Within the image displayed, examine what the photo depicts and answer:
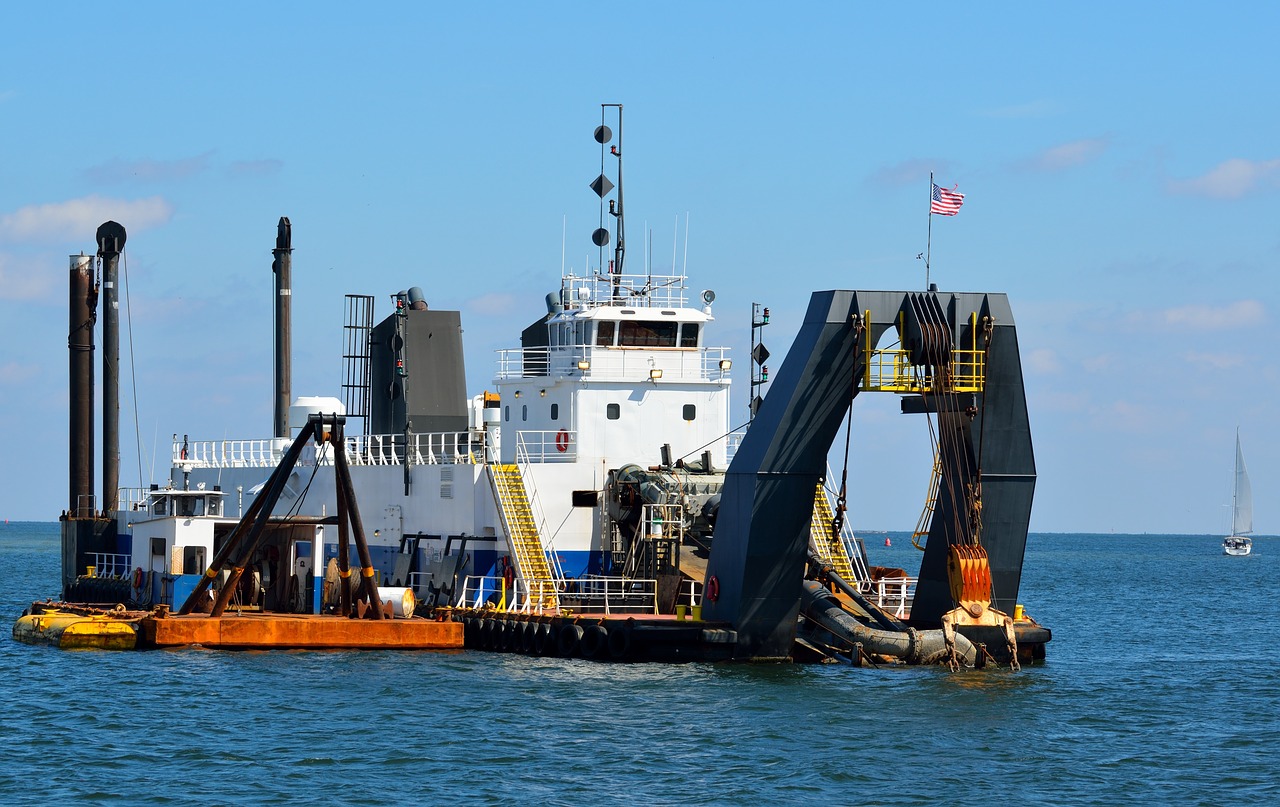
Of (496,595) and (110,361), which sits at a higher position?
(110,361)

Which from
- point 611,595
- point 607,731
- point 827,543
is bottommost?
point 607,731

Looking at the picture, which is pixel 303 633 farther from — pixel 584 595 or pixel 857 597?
pixel 857 597

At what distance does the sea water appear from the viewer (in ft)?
79.3

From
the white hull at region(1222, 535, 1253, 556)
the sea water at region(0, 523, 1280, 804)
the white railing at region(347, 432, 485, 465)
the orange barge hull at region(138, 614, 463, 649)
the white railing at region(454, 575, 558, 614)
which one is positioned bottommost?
the white hull at region(1222, 535, 1253, 556)

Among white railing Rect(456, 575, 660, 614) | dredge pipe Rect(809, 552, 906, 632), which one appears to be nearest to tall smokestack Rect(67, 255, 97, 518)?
white railing Rect(456, 575, 660, 614)

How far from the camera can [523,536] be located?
3722cm

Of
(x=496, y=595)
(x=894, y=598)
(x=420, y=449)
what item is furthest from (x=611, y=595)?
(x=420, y=449)

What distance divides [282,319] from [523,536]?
2093cm

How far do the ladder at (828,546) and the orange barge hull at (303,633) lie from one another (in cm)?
780

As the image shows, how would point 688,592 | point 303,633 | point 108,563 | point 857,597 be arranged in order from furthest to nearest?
point 108,563, point 688,592, point 303,633, point 857,597

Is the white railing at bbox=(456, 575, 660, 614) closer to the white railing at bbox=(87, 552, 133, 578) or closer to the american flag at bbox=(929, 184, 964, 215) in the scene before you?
the american flag at bbox=(929, 184, 964, 215)

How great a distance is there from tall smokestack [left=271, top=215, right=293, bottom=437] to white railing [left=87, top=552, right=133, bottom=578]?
264 inches

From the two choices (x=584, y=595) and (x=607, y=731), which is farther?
(x=584, y=595)

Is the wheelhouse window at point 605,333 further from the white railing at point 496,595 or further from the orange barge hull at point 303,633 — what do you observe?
the orange barge hull at point 303,633
